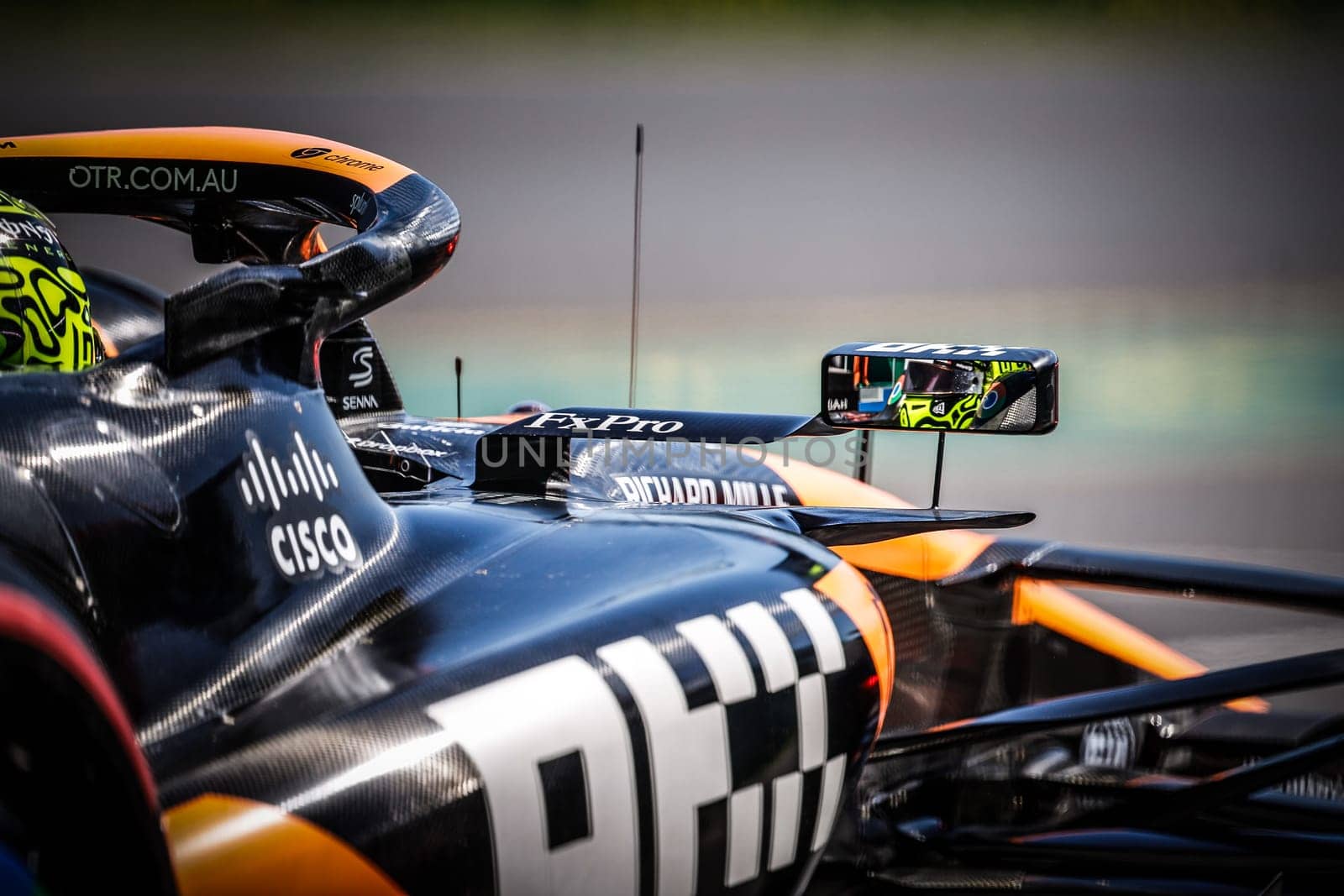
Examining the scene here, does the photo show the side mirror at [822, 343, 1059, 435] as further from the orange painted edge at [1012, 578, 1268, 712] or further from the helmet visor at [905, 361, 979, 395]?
the orange painted edge at [1012, 578, 1268, 712]

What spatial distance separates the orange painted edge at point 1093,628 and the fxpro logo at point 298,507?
1020 millimetres

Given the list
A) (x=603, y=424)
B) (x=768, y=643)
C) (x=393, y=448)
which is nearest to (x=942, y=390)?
(x=603, y=424)

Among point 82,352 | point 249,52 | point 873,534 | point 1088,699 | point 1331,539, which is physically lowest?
point 1331,539

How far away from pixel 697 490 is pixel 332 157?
754 mm

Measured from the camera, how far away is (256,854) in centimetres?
61

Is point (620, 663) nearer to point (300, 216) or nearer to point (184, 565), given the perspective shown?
point (184, 565)

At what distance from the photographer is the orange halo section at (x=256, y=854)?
1.98ft

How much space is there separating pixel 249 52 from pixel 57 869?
3.87 m

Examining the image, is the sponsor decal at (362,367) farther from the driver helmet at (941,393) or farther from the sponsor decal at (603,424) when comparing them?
the driver helmet at (941,393)

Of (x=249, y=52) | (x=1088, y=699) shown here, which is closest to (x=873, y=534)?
(x=1088, y=699)

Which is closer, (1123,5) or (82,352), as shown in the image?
(82,352)

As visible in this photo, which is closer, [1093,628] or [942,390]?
[942,390]

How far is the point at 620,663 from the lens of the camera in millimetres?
809

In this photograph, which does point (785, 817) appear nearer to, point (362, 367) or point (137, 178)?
point (137, 178)
